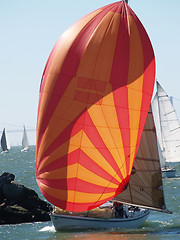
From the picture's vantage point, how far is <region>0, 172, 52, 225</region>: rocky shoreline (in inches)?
1024

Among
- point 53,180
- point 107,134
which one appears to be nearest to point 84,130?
point 107,134

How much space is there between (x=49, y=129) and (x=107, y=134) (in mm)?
1965

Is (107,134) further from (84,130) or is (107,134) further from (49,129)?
(49,129)

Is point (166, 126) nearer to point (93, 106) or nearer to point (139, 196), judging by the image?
point (139, 196)

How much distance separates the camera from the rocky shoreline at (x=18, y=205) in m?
26.0

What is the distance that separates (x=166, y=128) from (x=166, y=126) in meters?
0.18

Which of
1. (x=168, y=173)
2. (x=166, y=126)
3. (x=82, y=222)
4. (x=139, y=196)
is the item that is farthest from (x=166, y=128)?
(x=82, y=222)

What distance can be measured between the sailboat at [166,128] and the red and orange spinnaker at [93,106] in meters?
27.0

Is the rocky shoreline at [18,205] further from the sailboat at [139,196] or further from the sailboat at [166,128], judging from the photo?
the sailboat at [166,128]

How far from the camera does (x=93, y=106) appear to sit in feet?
61.0

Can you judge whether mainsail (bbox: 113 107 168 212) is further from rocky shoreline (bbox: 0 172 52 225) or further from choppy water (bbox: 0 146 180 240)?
rocky shoreline (bbox: 0 172 52 225)

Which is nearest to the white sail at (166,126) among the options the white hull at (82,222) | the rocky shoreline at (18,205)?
the rocky shoreline at (18,205)

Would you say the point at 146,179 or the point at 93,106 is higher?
the point at 93,106

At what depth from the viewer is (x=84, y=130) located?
18.7 meters
